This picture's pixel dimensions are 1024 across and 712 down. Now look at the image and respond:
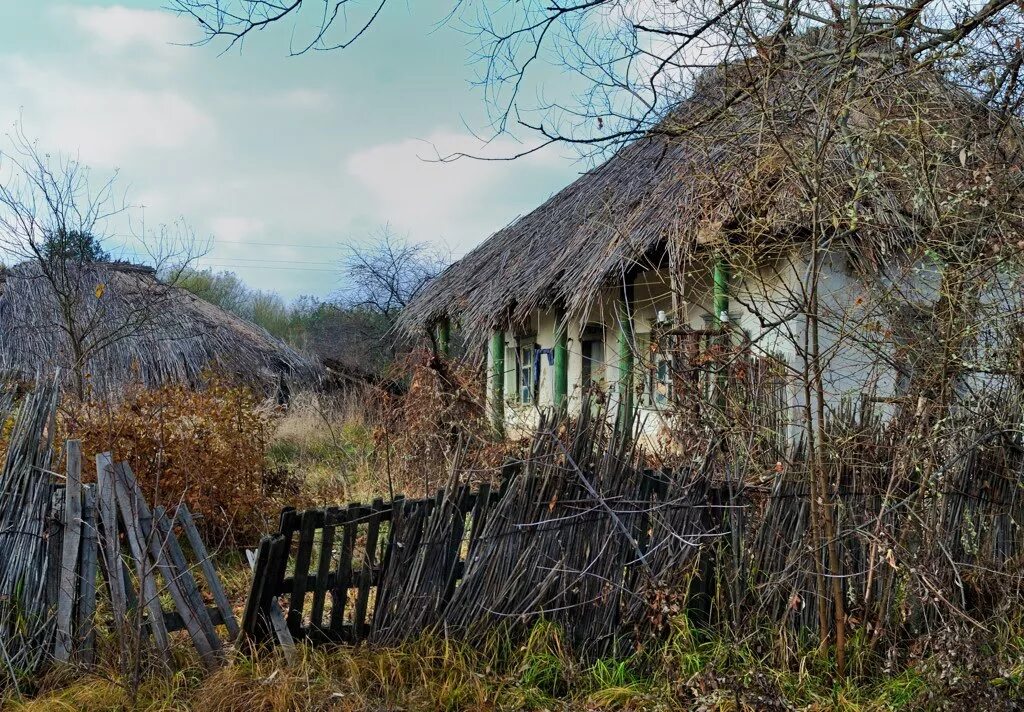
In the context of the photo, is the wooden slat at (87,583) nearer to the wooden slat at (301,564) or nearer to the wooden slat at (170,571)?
the wooden slat at (170,571)

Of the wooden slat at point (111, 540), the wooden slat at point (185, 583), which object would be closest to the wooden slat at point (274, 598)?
the wooden slat at point (185, 583)

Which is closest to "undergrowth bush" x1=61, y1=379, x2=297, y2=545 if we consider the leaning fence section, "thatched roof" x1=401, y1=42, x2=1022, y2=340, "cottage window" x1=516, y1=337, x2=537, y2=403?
the leaning fence section

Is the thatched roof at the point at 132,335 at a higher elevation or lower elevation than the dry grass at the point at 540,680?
higher

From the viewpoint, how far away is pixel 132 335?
12.4 meters

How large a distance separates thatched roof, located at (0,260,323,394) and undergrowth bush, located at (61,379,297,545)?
5.43m

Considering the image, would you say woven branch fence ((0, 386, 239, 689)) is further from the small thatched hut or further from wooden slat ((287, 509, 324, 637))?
the small thatched hut

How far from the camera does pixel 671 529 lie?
11.0ft

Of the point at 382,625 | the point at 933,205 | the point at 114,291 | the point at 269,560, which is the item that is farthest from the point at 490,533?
the point at 114,291

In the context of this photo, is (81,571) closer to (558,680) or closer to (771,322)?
(558,680)

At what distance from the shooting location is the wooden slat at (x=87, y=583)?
126 inches

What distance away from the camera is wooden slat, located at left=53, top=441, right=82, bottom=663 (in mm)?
3180

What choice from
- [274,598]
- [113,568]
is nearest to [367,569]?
[274,598]

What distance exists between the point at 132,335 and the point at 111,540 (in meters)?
10.3

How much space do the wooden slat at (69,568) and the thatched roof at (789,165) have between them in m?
2.52
